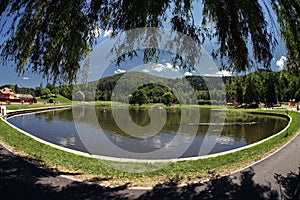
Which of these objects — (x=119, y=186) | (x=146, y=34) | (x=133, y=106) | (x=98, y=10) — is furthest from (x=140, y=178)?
(x=133, y=106)

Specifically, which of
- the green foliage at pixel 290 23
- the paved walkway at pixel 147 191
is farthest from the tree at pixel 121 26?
the paved walkway at pixel 147 191

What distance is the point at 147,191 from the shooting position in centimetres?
548

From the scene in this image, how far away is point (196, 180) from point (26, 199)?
3924 mm

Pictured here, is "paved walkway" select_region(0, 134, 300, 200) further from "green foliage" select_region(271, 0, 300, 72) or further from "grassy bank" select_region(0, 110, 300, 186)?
"green foliage" select_region(271, 0, 300, 72)

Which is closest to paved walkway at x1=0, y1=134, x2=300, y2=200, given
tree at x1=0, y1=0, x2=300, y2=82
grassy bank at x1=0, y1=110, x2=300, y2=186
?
grassy bank at x1=0, y1=110, x2=300, y2=186

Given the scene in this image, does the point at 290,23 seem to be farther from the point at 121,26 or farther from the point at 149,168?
the point at 149,168

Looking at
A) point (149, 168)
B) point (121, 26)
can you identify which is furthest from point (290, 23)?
point (149, 168)

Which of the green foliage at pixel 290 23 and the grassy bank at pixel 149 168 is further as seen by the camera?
the grassy bank at pixel 149 168

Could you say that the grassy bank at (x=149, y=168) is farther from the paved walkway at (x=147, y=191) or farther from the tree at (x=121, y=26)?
the tree at (x=121, y=26)

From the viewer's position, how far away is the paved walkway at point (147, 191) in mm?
5074

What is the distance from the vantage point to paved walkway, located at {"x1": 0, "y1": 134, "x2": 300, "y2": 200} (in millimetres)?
5074

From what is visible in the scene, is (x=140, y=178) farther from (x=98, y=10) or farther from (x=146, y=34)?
(x=98, y=10)

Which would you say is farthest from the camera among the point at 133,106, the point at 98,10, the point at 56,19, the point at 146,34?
the point at 133,106

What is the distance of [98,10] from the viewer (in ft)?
16.0
